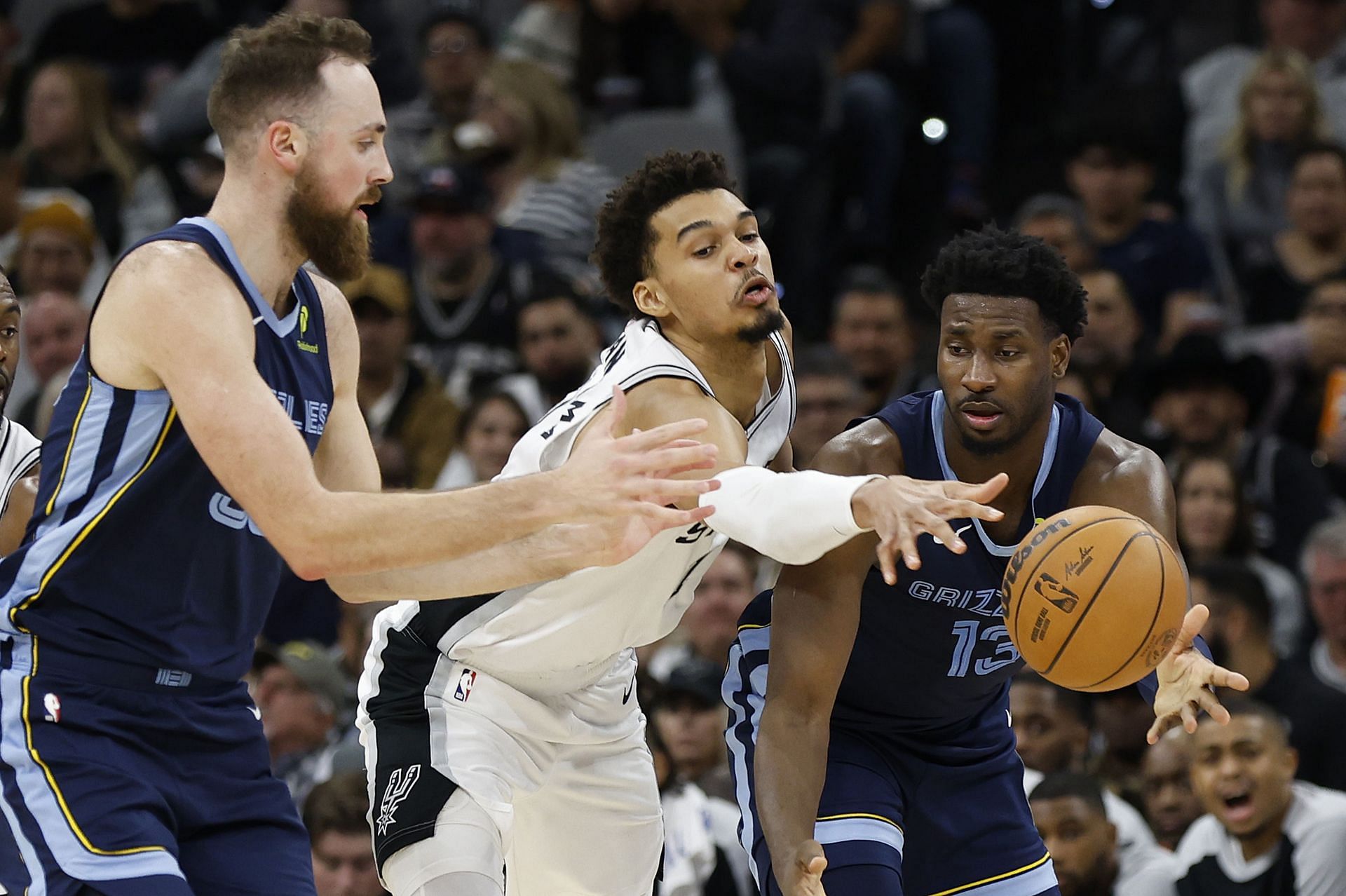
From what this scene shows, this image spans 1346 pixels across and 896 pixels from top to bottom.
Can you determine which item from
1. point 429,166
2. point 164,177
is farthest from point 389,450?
point 164,177

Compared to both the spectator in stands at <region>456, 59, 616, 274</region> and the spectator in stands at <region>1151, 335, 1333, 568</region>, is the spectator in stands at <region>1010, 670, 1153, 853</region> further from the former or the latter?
the spectator in stands at <region>456, 59, 616, 274</region>

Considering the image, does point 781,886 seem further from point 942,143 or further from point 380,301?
point 942,143

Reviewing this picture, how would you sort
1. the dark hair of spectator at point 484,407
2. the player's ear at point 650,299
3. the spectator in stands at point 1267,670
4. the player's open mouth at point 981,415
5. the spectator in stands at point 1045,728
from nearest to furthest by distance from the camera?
the player's open mouth at point 981,415 < the player's ear at point 650,299 < the spectator in stands at point 1267,670 < the spectator in stands at point 1045,728 < the dark hair of spectator at point 484,407

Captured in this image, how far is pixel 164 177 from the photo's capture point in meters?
10.5

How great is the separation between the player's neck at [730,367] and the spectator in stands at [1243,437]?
12.5ft

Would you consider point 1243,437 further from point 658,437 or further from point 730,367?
point 658,437

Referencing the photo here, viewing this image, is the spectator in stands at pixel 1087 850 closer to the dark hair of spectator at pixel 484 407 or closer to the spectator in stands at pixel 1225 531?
the spectator in stands at pixel 1225 531

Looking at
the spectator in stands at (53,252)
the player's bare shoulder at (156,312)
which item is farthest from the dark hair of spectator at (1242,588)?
the spectator in stands at (53,252)

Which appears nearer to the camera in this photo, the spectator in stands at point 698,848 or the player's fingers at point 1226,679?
the player's fingers at point 1226,679

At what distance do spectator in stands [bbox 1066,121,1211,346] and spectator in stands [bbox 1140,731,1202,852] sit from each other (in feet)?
9.37

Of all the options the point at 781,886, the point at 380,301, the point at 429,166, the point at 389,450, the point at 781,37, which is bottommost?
the point at 781,886

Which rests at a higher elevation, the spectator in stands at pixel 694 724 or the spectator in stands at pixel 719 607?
the spectator in stands at pixel 719 607

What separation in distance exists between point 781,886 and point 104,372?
6.39ft

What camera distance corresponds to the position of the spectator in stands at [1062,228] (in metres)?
8.73
